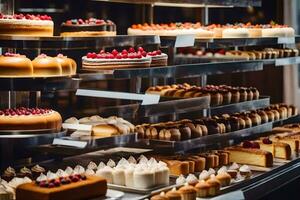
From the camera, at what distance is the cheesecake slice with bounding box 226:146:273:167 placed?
18.9 ft

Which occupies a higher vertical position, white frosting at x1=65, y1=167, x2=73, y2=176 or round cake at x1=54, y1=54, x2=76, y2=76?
round cake at x1=54, y1=54, x2=76, y2=76

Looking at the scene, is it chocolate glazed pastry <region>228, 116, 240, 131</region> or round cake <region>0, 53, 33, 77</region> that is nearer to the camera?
round cake <region>0, 53, 33, 77</region>

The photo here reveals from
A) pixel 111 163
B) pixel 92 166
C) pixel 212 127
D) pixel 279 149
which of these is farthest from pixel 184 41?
pixel 279 149

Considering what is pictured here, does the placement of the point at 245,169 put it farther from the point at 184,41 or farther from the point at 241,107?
the point at 241,107

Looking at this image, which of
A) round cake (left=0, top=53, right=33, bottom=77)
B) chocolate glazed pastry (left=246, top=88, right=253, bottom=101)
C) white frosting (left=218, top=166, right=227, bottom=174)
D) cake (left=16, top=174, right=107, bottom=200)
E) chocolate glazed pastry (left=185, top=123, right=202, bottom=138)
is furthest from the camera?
chocolate glazed pastry (left=246, top=88, right=253, bottom=101)

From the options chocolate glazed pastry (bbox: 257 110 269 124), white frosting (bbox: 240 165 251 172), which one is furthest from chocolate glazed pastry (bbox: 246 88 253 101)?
white frosting (bbox: 240 165 251 172)

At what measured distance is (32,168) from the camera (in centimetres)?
476

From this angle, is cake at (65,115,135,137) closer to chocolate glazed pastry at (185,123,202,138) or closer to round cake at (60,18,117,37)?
round cake at (60,18,117,37)

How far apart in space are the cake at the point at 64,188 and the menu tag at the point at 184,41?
1489mm

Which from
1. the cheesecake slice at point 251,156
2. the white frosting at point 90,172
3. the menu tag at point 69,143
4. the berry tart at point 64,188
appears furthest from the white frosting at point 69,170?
the cheesecake slice at point 251,156

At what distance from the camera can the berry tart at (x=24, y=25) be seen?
434 centimetres

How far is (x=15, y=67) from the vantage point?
4285mm

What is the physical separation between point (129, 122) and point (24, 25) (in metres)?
1.37

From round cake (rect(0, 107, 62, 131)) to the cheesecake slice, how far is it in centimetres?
204
